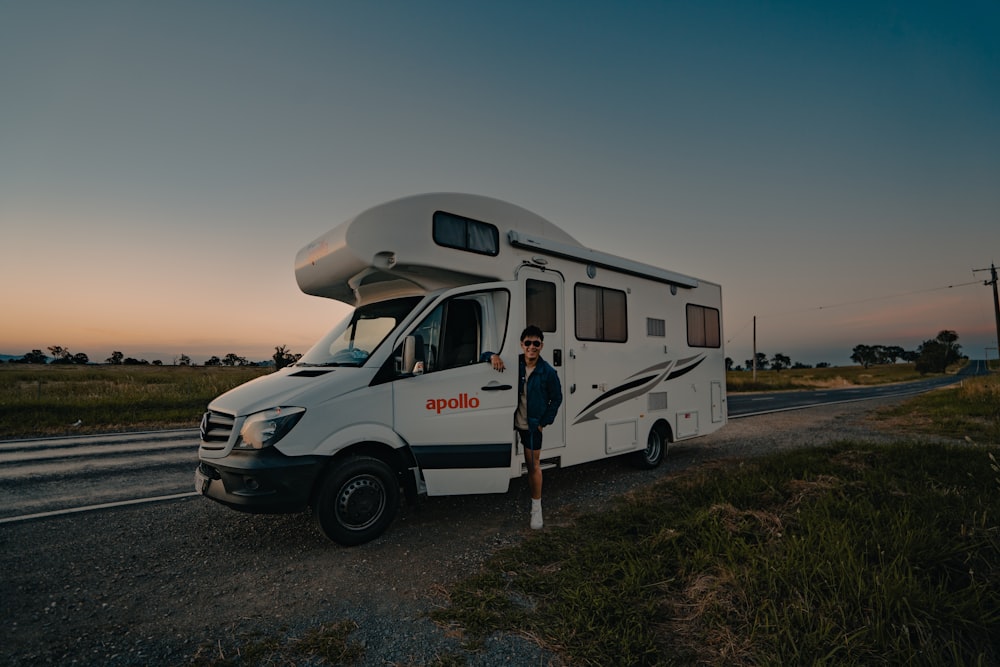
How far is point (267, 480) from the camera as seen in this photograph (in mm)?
4184

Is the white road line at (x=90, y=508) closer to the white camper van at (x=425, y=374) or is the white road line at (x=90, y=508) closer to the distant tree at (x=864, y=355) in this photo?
the white camper van at (x=425, y=374)

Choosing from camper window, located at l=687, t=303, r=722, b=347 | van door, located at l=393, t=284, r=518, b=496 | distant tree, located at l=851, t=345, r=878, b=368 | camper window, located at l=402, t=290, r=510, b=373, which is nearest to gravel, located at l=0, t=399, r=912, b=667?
van door, located at l=393, t=284, r=518, b=496

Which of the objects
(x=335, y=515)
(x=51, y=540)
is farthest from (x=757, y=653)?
(x=51, y=540)

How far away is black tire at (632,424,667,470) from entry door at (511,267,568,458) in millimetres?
2131

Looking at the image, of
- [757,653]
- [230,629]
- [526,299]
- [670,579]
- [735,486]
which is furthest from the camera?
[526,299]

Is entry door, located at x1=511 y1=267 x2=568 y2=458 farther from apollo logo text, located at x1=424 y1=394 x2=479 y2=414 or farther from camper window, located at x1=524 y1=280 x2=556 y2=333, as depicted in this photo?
apollo logo text, located at x1=424 y1=394 x2=479 y2=414

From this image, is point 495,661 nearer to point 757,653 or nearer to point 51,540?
point 757,653

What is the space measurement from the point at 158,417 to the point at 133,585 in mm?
11893

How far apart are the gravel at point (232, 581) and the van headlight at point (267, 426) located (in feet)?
3.20

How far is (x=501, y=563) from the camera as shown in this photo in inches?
161

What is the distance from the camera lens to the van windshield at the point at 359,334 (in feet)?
16.5

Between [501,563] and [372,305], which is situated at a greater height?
[372,305]

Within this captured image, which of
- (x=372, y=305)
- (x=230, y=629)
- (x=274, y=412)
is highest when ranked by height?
(x=372, y=305)

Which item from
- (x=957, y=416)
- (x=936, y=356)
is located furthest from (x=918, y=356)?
(x=957, y=416)
